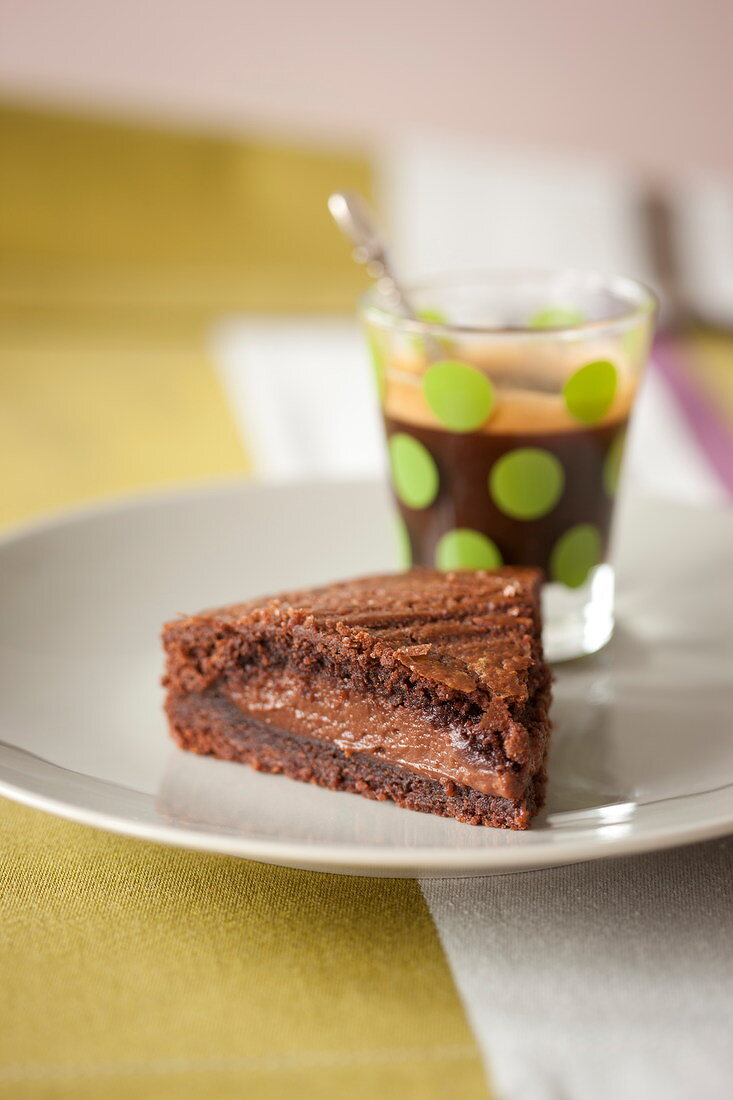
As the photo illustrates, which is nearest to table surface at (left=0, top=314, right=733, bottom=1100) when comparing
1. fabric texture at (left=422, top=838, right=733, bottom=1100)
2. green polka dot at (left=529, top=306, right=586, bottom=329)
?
fabric texture at (left=422, top=838, right=733, bottom=1100)

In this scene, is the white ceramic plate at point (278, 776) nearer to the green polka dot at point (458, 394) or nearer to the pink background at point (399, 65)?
the green polka dot at point (458, 394)

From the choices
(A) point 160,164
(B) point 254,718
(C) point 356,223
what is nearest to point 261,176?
(A) point 160,164

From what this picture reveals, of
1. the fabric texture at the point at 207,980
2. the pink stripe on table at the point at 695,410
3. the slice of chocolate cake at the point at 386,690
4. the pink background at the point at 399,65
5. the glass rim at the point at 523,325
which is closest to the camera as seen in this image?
the fabric texture at the point at 207,980

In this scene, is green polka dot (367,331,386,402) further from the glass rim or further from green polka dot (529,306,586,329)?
green polka dot (529,306,586,329)

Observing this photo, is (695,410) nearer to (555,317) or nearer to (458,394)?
(555,317)

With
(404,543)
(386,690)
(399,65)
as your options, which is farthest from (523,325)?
(399,65)

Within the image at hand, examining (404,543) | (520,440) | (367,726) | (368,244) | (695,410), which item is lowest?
(695,410)

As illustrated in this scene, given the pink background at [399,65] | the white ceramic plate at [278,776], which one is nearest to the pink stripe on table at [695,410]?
the white ceramic plate at [278,776]

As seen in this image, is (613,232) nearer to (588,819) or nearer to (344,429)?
(344,429)
